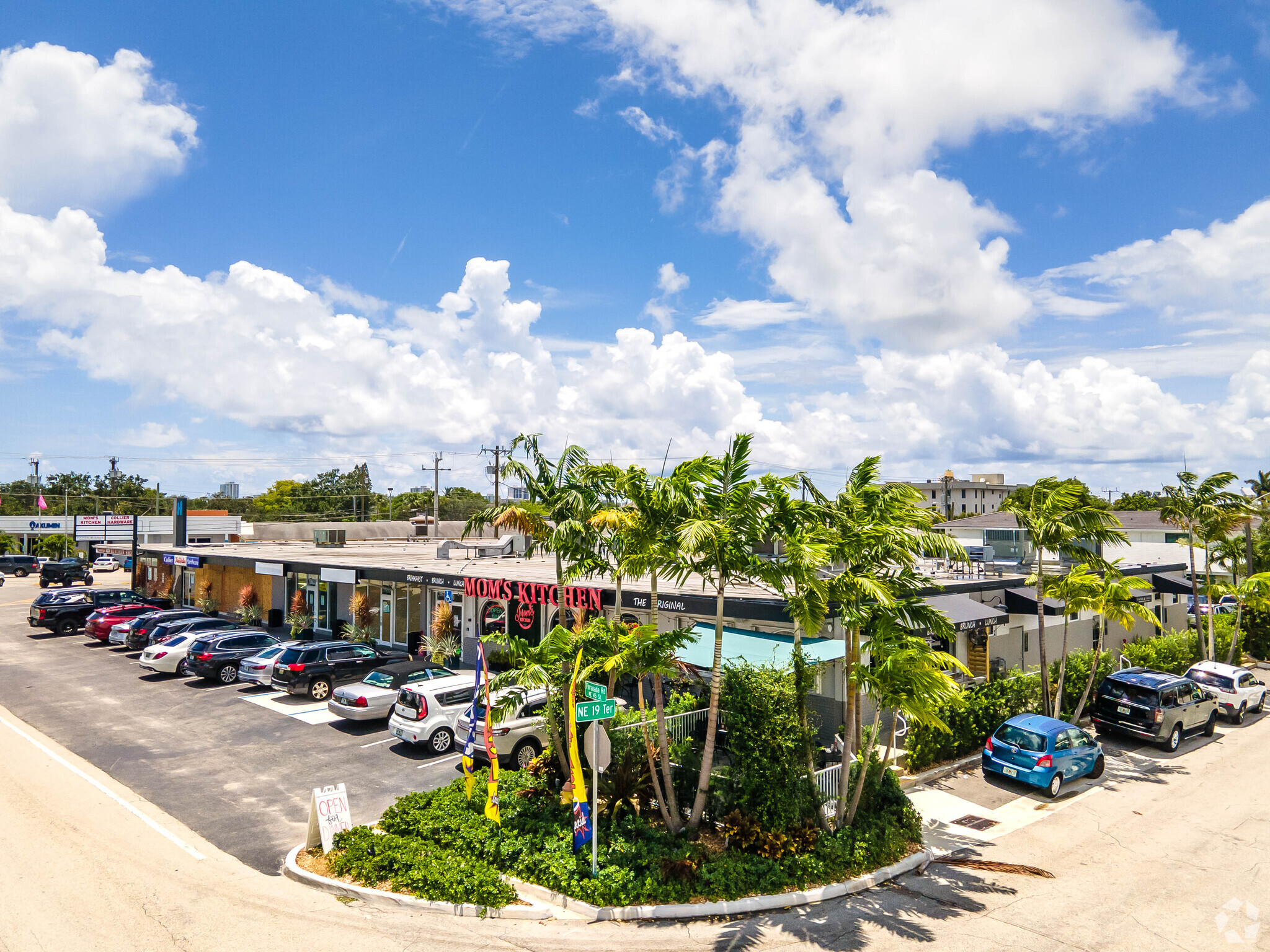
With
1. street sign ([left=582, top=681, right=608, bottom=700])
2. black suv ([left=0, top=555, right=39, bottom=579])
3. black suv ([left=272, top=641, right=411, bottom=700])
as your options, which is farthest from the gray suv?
black suv ([left=0, top=555, right=39, bottom=579])

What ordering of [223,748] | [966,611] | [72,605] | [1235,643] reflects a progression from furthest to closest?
[72,605] < [1235,643] < [966,611] < [223,748]

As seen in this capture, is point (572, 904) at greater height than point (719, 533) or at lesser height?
lesser

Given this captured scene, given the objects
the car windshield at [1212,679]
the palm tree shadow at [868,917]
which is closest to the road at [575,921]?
the palm tree shadow at [868,917]

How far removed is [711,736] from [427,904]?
459 cm

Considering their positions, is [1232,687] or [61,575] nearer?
[1232,687]

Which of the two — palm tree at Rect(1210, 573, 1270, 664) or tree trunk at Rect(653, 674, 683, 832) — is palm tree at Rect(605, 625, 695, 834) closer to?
tree trunk at Rect(653, 674, 683, 832)

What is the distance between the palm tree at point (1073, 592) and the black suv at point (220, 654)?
77.3 feet

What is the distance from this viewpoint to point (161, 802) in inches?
569

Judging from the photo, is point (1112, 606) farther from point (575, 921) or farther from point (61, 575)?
point (61, 575)

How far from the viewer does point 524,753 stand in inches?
662

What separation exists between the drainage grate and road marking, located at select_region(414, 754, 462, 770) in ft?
33.7

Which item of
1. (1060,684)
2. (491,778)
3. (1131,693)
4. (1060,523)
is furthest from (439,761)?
(1131,693)

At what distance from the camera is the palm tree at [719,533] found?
37.1 feet

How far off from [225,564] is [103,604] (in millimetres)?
6059
